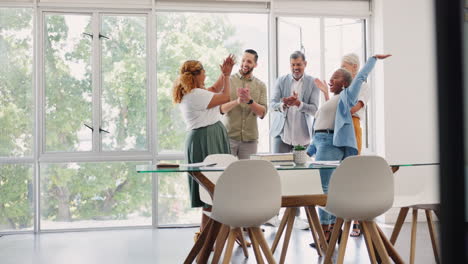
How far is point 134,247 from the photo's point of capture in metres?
3.90

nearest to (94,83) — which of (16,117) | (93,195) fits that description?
(16,117)

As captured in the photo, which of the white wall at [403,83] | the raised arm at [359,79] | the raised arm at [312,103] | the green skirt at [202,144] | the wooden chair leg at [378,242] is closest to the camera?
the wooden chair leg at [378,242]

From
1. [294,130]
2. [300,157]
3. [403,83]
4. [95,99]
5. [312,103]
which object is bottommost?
[300,157]

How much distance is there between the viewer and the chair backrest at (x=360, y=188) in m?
2.59

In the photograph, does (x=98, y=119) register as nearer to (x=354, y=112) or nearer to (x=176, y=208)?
(x=176, y=208)

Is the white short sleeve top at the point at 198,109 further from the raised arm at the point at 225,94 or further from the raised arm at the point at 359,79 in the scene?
the raised arm at the point at 359,79

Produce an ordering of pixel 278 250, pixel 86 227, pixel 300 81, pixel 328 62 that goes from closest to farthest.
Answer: pixel 278 250 < pixel 300 81 < pixel 86 227 < pixel 328 62

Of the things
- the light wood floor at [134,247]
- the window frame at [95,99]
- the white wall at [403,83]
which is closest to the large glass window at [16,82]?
the window frame at [95,99]

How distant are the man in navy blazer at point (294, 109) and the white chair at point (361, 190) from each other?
1.69 m

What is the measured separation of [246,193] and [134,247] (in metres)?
1.87

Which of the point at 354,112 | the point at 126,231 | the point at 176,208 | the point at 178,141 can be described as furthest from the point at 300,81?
the point at 126,231

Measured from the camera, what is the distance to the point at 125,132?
15.9 feet

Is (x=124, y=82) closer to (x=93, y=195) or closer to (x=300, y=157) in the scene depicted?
(x=93, y=195)

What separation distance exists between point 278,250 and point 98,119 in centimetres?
241
